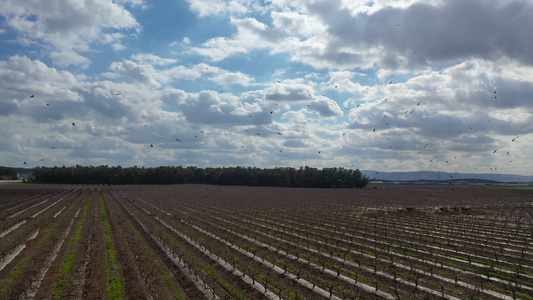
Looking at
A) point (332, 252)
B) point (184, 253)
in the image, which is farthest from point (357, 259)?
point (184, 253)

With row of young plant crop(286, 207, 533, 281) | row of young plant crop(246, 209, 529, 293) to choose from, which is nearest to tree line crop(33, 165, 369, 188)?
row of young plant crop(286, 207, 533, 281)

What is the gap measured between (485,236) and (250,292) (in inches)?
878

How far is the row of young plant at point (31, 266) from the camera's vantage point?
14940 mm

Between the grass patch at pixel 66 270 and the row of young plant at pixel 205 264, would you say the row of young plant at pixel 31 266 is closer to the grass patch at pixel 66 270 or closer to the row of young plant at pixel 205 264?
the grass patch at pixel 66 270

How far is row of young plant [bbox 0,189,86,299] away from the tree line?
129 metres

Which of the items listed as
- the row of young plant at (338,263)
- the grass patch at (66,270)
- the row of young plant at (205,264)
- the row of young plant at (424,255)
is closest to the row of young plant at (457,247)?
the row of young plant at (424,255)

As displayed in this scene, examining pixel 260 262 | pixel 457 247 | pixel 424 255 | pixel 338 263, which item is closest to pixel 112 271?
pixel 260 262

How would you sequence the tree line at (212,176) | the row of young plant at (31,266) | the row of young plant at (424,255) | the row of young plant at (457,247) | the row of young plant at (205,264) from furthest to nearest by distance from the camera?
the tree line at (212,176) < the row of young plant at (457,247) < the row of young plant at (424,255) < the row of young plant at (205,264) < the row of young plant at (31,266)

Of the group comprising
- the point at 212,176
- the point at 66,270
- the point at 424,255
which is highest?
the point at 212,176

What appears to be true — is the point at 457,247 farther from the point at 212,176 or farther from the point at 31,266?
the point at 212,176

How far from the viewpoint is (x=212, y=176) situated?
178000 mm

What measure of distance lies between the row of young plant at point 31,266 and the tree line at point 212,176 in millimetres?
129444

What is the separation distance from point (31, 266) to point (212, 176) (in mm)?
160378

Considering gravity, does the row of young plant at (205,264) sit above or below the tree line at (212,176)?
below
